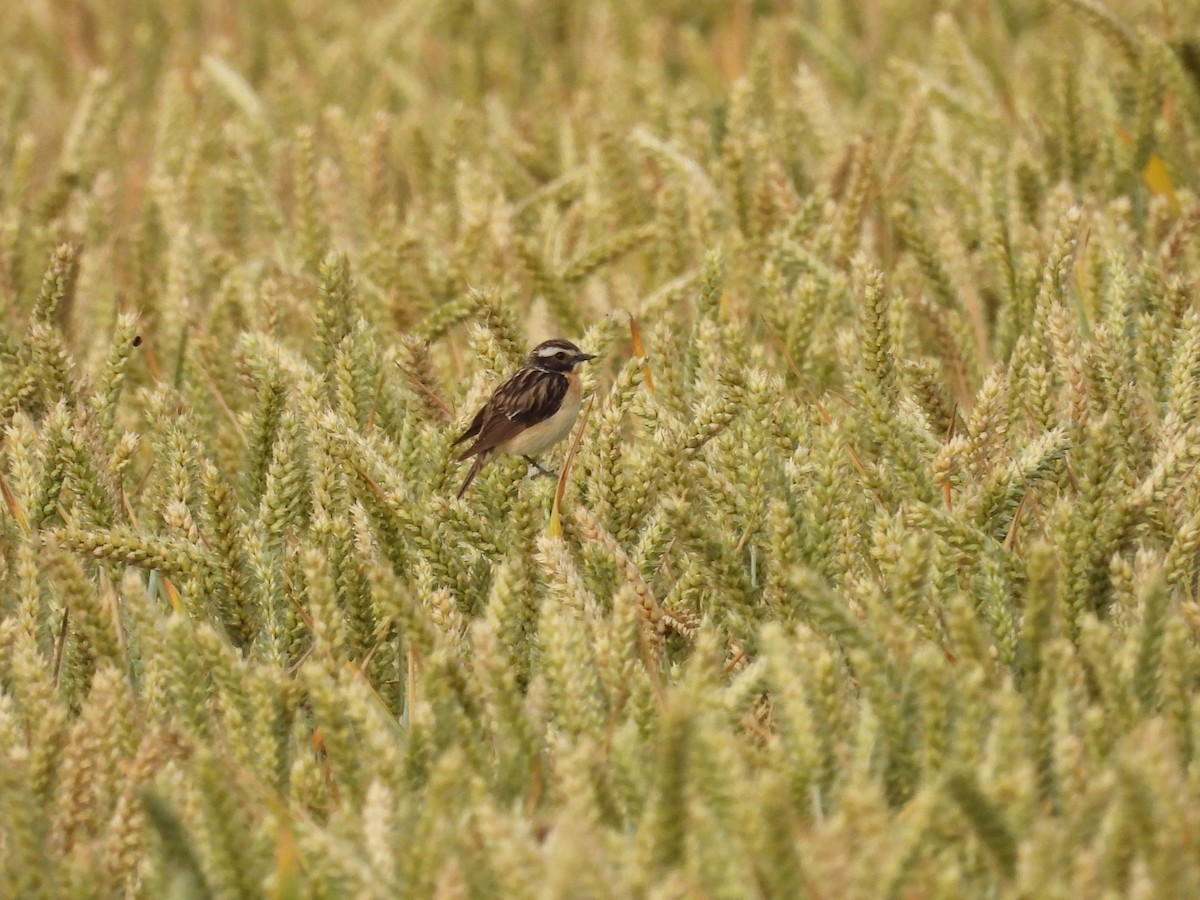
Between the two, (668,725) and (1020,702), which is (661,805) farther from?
(1020,702)

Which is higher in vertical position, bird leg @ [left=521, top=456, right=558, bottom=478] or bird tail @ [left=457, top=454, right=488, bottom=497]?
bird tail @ [left=457, top=454, right=488, bottom=497]

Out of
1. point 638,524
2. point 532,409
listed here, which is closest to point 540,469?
point 532,409

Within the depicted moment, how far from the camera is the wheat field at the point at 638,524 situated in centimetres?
190

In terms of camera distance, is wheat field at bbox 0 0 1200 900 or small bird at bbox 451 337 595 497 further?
small bird at bbox 451 337 595 497

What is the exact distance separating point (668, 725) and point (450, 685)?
46cm

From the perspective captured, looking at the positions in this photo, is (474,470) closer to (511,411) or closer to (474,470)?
(474,470)

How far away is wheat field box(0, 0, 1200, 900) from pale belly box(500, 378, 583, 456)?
0.21ft

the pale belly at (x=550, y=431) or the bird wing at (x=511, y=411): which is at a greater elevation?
the bird wing at (x=511, y=411)

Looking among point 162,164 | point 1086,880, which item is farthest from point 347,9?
point 1086,880

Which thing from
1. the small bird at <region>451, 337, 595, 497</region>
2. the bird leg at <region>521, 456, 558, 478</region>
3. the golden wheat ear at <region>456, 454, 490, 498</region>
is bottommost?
the bird leg at <region>521, 456, 558, 478</region>

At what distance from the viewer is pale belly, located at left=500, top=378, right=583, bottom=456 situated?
9.99ft

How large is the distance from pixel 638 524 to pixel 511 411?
39 centimetres

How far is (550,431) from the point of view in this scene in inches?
128

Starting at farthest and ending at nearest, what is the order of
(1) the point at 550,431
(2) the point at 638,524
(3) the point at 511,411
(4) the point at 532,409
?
(1) the point at 550,431, (4) the point at 532,409, (3) the point at 511,411, (2) the point at 638,524
